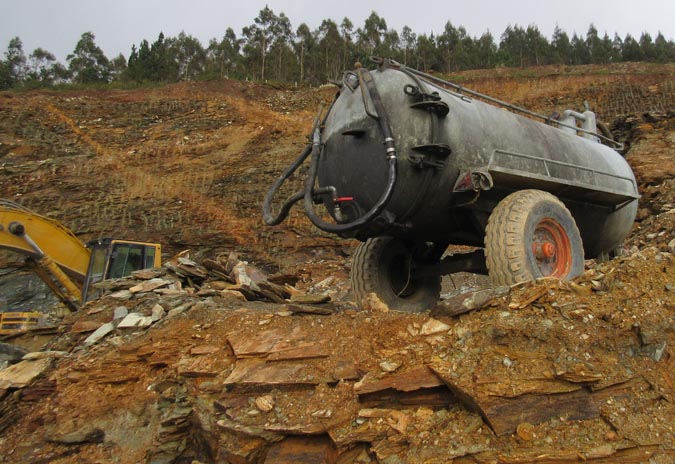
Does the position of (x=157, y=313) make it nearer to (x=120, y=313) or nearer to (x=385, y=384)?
(x=120, y=313)

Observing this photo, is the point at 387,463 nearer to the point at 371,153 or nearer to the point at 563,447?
the point at 563,447

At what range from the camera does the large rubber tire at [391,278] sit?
207 inches

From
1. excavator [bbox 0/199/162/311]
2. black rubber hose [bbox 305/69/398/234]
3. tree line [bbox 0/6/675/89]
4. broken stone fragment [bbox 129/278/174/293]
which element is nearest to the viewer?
black rubber hose [bbox 305/69/398/234]

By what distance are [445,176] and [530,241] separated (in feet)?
2.94

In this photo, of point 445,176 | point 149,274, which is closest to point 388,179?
point 445,176

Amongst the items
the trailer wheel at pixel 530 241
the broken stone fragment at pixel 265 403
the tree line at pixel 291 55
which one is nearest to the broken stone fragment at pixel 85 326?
the broken stone fragment at pixel 265 403

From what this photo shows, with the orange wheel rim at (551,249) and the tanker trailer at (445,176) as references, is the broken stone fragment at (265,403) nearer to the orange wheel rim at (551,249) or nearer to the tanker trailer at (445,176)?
the tanker trailer at (445,176)

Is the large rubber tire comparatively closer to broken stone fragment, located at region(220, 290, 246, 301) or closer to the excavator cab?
broken stone fragment, located at region(220, 290, 246, 301)

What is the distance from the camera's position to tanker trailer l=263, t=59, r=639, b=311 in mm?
3928

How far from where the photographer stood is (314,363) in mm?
3285

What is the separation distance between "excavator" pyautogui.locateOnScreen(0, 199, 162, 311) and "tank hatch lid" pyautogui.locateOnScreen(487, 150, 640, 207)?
7852 millimetres

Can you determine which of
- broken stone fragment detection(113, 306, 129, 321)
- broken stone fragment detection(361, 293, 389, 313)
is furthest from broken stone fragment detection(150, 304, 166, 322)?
broken stone fragment detection(361, 293, 389, 313)

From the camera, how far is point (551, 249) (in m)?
4.21

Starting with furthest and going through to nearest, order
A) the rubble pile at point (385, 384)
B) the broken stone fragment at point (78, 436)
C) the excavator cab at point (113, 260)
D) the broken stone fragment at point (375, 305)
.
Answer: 1. the excavator cab at point (113, 260)
2. the broken stone fragment at point (375, 305)
3. the broken stone fragment at point (78, 436)
4. the rubble pile at point (385, 384)
